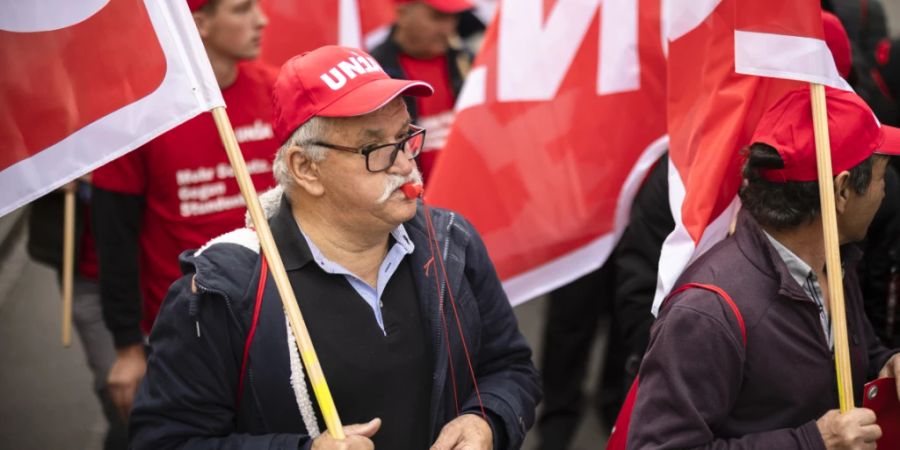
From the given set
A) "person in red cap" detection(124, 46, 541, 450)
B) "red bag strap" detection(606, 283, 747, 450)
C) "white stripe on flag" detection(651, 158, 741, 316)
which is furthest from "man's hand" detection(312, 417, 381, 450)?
"white stripe on flag" detection(651, 158, 741, 316)

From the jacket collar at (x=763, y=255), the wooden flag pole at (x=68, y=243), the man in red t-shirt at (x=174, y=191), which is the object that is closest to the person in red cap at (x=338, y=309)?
the jacket collar at (x=763, y=255)

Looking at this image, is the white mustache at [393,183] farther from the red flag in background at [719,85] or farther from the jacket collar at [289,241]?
the red flag in background at [719,85]

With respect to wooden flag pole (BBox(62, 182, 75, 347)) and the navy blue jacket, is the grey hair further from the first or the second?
wooden flag pole (BBox(62, 182, 75, 347))

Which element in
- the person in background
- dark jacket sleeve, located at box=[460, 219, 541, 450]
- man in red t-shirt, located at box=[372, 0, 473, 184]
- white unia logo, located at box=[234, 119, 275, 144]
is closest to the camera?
dark jacket sleeve, located at box=[460, 219, 541, 450]

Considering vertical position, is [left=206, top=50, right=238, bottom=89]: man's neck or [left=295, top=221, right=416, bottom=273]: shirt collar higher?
[left=206, top=50, right=238, bottom=89]: man's neck

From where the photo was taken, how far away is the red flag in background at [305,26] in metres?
5.54

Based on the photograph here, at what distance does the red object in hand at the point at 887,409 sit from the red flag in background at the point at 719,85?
558mm

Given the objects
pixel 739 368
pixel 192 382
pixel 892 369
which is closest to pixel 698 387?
pixel 739 368

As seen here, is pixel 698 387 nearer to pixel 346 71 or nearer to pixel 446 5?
pixel 346 71

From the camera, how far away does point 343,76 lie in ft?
9.36

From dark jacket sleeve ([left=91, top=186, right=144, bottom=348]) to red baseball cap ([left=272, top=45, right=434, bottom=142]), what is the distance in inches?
54.1

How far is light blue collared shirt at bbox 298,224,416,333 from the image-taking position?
2.87m

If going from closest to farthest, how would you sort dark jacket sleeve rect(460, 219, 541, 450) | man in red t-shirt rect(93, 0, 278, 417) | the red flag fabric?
the red flag fabric
dark jacket sleeve rect(460, 219, 541, 450)
man in red t-shirt rect(93, 0, 278, 417)

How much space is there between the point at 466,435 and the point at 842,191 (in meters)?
1.10
